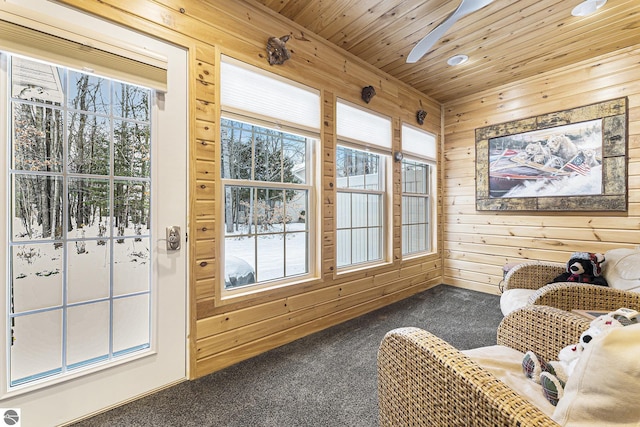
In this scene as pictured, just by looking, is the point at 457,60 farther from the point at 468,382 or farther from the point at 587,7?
the point at 468,382

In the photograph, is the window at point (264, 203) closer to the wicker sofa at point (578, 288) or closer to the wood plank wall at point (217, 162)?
the wood plank wall at point (217, 162)

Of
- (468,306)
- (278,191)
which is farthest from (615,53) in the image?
(278,191)

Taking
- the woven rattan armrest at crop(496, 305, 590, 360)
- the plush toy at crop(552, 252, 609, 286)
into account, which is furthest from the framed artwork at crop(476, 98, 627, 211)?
the woven rattan armrest at crop(496, 305, 590, 360)

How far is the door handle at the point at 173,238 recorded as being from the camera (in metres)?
1.79

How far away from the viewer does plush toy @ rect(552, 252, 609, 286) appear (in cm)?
222

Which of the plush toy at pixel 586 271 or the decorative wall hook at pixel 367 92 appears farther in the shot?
the decorative wall hook at pixel 367 92

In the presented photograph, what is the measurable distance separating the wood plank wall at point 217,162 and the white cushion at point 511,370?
150cm

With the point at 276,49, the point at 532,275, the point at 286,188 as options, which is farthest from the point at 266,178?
the point at 532,275

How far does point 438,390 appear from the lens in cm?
88

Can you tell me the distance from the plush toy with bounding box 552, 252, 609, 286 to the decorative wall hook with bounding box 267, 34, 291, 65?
2.88 m

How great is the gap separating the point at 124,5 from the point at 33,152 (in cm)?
98

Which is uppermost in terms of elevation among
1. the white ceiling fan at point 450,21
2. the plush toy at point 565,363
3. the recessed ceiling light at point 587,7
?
the recessed ceiling light at point 587,7

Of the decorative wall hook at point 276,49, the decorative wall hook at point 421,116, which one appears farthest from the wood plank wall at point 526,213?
the decorative wall hook at point 276,49

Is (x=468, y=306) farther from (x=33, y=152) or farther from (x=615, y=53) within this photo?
(x=33, y=152)
